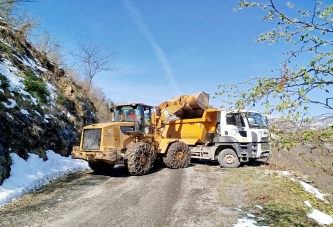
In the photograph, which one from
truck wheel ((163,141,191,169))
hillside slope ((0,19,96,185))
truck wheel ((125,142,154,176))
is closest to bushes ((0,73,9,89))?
hillside slope ((0,19,96,185))

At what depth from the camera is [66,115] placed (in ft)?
47.5

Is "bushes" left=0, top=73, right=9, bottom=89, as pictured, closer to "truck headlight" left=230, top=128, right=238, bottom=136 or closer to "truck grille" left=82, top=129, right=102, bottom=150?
"truck grille" left=82, top=129, right=102, bottom=150

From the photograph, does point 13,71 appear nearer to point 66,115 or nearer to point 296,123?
point 66,115

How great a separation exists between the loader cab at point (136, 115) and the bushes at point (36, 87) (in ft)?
14.2

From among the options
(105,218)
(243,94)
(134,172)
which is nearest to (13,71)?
(134,172)

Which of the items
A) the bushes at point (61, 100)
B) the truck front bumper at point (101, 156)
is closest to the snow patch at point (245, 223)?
the truck front bumper at point (101, 156)

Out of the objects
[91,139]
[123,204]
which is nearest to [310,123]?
[123,204]

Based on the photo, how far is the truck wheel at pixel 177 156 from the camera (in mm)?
11050

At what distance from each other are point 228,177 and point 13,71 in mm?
10714

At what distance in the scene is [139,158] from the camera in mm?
9477

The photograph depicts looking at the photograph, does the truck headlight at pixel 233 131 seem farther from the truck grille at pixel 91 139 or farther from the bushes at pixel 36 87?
the bushes at pixel 36 87

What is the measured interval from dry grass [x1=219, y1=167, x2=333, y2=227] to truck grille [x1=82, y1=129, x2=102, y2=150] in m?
4.42

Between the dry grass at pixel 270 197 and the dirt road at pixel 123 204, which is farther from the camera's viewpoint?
the dry grass at pixel 270 197

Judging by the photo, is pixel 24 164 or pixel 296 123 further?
pixel 24 164
